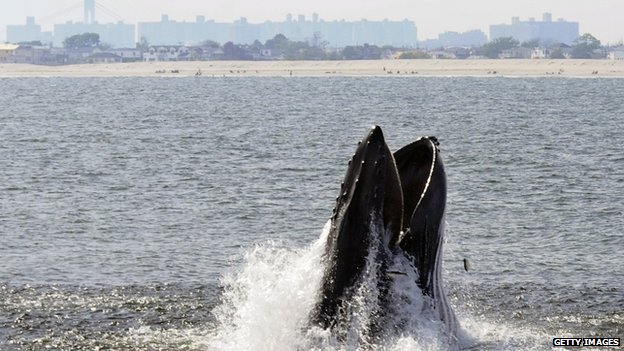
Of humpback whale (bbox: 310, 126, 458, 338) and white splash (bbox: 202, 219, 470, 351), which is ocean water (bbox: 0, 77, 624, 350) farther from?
humpback whale (bbox: 310, 126, 458, 338)

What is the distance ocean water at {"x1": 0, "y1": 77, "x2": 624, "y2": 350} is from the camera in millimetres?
17984

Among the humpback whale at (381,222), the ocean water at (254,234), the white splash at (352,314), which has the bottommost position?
the ocean water at (254,234)

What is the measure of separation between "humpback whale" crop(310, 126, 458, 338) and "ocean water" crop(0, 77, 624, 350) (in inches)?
14.4

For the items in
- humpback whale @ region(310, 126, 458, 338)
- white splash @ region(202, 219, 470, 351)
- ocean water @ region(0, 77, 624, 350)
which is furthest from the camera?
ocean water @ region(0, 77, 624, 350)

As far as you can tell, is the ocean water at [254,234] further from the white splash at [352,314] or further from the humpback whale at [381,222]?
the humpback whale at [381,222]

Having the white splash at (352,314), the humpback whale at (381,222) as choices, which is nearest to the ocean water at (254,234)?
the white splash at (352,314)

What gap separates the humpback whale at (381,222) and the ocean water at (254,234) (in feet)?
1.20

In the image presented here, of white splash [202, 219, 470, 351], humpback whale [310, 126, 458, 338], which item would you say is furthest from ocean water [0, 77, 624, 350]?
humpback whale [310, 126, 458, 338]

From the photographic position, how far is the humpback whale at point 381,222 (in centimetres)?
1281

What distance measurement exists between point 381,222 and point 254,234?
15733 millimetres

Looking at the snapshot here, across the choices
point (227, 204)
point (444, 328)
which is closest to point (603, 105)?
point (227, 204)

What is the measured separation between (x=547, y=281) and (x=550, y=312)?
288 centimetres

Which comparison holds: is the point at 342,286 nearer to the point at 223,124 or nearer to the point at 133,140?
the point at 133,140

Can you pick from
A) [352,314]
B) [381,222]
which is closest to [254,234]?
[352,314]
